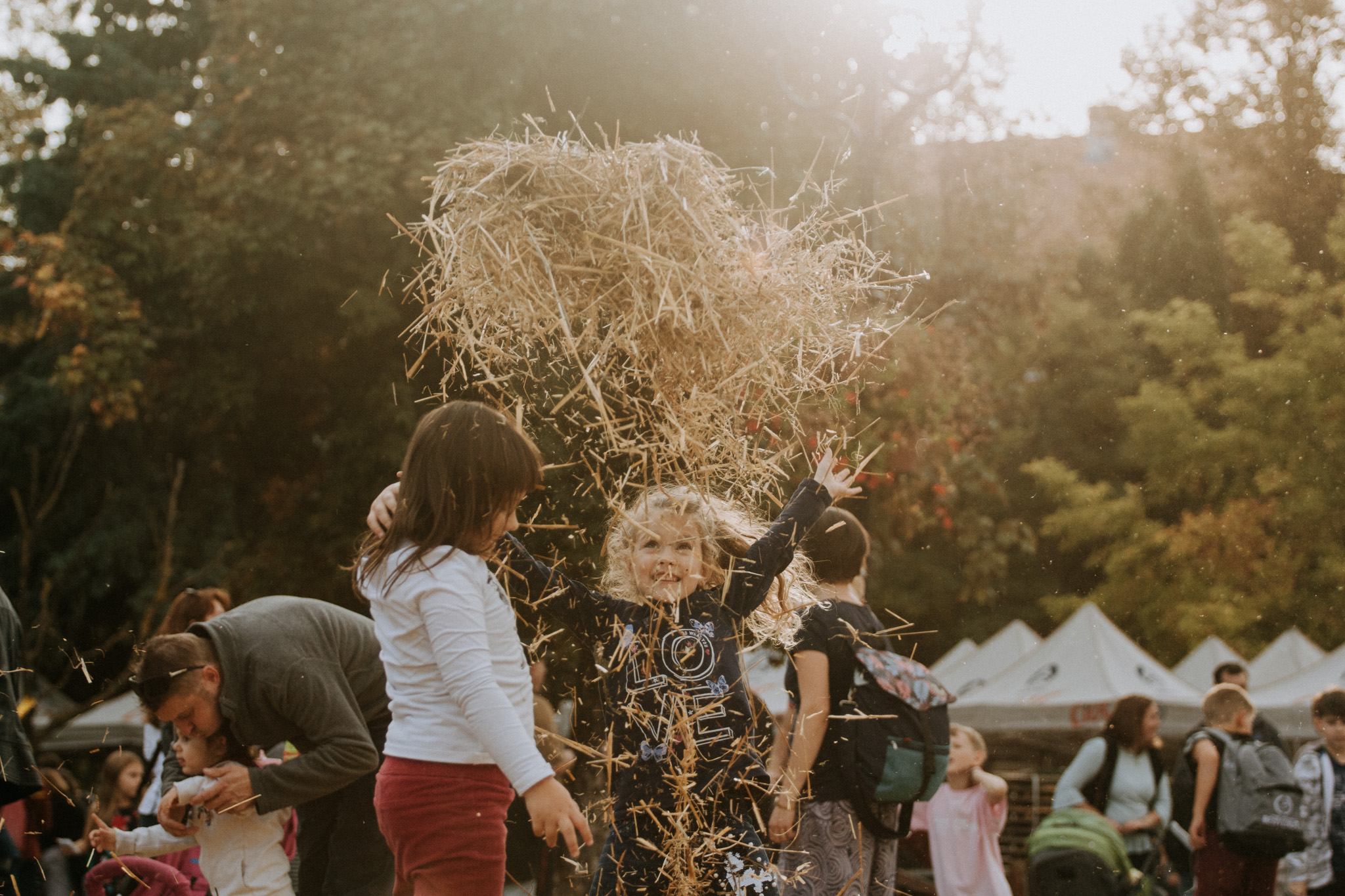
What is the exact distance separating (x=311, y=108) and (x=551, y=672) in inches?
233

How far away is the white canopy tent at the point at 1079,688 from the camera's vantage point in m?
9.34

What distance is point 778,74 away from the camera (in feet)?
19.0

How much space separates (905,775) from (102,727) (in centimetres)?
1277

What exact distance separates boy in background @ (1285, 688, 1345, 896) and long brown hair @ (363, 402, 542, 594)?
4.90m

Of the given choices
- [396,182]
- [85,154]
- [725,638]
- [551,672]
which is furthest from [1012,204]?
[725,638]

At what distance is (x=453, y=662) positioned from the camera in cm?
215

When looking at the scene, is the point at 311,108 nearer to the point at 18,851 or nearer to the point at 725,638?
the point at 18,851

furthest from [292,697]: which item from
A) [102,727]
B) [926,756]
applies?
[102,727]

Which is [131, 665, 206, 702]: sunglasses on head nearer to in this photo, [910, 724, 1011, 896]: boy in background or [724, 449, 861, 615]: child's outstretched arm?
[724, 449, 861, 615]: child's outstretched arm

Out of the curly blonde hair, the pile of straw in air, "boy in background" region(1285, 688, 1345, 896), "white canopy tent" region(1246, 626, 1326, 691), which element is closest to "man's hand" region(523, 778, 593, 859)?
the curly blonde hair

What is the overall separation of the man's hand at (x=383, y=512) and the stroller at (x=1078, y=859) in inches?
151

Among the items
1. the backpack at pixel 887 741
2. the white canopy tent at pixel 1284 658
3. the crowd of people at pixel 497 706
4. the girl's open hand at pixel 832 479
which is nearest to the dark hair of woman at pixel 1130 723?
the crowd of people at pixel 497 706

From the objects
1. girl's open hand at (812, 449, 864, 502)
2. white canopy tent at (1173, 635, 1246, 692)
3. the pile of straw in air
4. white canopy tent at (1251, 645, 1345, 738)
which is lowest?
white canopy tent at (1173, 635, 1246, 692)

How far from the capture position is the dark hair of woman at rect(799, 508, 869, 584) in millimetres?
3428
